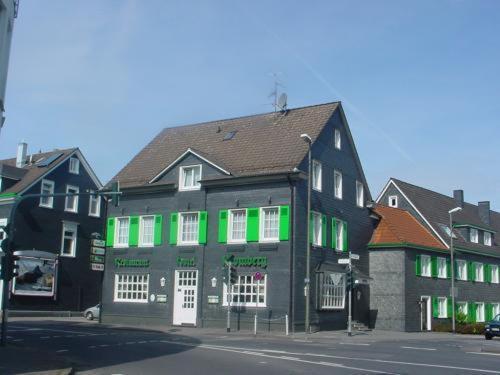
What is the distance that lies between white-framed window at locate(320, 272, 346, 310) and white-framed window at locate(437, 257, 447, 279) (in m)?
10.0

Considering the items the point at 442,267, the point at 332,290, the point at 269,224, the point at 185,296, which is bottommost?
the point at 185,296

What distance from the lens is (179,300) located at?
36.6 metres

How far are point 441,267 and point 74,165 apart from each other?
28441 mm

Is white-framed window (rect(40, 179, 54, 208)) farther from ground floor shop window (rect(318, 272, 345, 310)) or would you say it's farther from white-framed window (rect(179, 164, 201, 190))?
ground floor shop window (rect(318, 272, 345, 310))

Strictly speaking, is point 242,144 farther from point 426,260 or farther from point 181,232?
point 426,260

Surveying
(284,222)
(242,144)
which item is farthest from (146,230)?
(284,222)

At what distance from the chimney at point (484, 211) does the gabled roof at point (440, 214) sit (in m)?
0.71

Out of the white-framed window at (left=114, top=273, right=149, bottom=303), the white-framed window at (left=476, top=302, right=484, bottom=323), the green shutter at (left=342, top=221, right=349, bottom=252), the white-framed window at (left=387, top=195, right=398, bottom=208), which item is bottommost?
the white-framed window at (left=476, top=302, right=484, bottom=323)

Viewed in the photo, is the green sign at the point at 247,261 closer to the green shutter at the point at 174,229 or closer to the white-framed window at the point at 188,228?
the white-framed window at the point at 188,228

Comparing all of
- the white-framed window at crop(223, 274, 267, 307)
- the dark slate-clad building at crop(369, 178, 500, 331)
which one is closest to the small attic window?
the white-framed window at crop(223, 274, 267, 307)

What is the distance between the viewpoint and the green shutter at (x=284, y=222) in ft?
108

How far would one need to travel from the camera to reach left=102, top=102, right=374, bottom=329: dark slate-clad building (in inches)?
1314

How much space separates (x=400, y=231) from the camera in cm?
→ 4162

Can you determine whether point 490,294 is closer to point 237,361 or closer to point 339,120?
point 339,120
